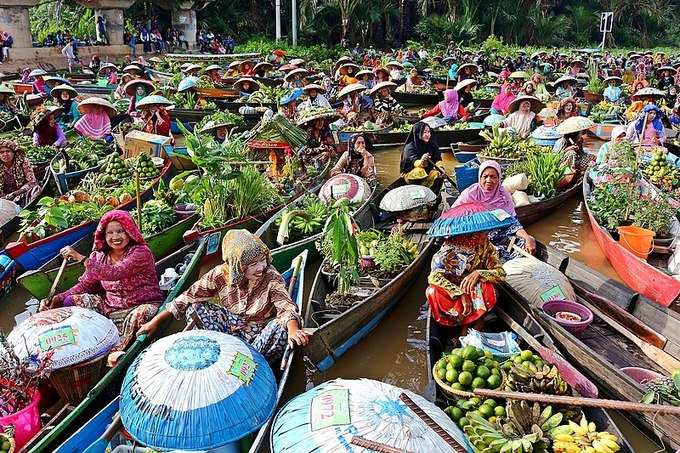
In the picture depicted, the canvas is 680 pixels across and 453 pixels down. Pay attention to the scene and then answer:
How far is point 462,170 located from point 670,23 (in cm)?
3551

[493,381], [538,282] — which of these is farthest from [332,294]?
[493,381]

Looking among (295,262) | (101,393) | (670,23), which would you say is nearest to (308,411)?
(101,393)

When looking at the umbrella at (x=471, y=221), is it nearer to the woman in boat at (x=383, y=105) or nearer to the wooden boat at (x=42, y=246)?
the wooden boat at (x=42, y=246)

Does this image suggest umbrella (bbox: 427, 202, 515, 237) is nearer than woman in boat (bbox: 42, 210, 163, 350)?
Yes

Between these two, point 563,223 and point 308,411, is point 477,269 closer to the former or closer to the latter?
point 308,411

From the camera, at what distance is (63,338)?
349 centimetres

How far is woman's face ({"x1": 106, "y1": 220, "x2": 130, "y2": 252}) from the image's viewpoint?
422 cm

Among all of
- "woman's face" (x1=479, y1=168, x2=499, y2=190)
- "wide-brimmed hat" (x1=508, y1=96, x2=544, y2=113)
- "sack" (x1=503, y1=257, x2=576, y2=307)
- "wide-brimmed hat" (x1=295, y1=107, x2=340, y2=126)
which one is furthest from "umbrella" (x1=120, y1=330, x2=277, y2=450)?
"wide-brimmed hat" (x1=508, y1=96, x2=544, y2=113)

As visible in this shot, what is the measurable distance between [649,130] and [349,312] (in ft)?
22.6

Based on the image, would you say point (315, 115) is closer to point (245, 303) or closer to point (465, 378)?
point (245, 303)

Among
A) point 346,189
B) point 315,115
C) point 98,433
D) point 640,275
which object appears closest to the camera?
point 98,433

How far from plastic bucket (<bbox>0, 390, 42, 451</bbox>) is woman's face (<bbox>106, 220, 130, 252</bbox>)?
1.23 m

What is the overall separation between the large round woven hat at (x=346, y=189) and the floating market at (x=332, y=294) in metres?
0.03

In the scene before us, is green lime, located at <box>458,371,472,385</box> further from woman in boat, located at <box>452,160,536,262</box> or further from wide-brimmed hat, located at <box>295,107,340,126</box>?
wide-brimmed hat, located at <box>295,107,340,126</box>
